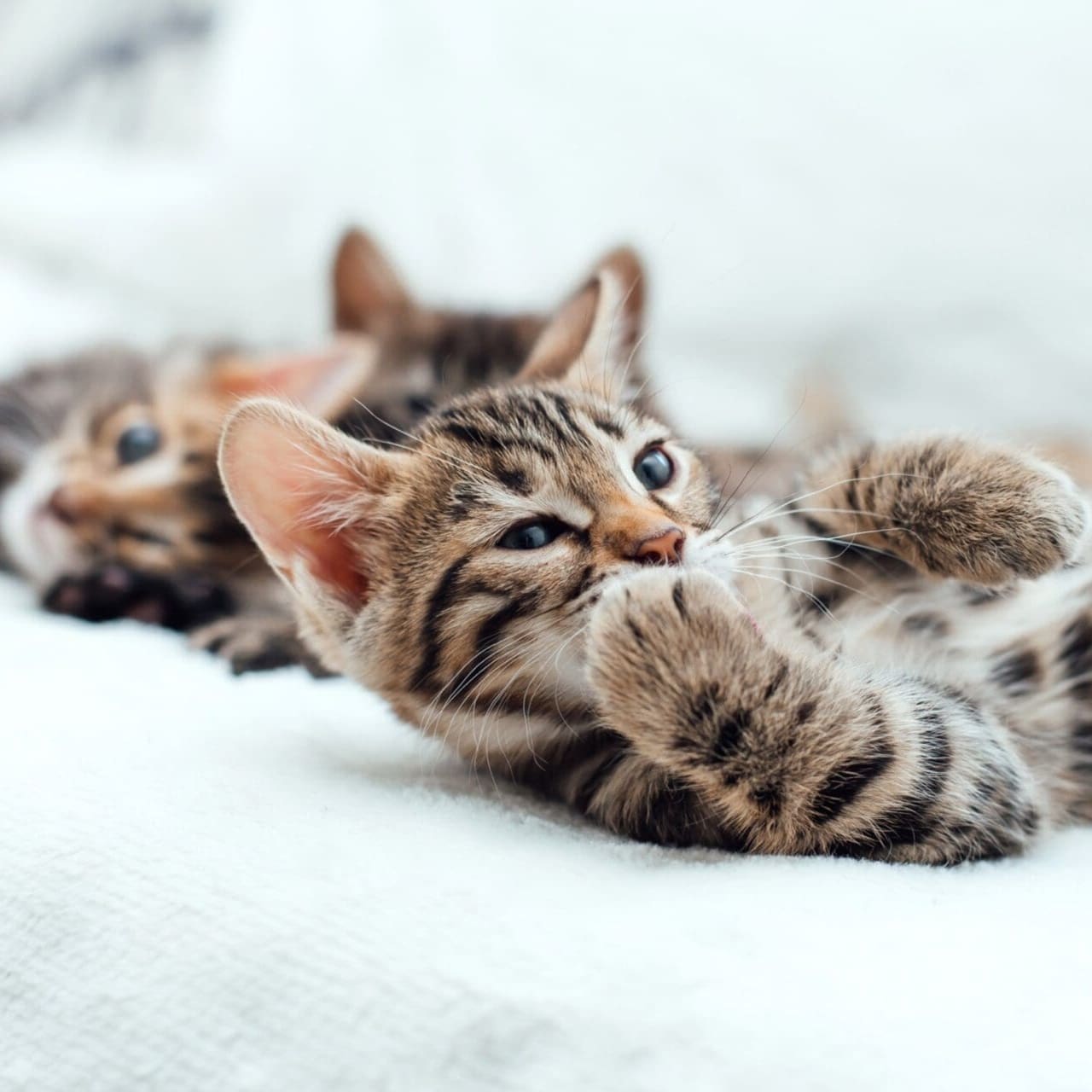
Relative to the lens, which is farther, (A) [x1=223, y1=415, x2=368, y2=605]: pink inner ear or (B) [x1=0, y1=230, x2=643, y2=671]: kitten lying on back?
(B) [x1=0, y1=230, x2=643, y2=671]: kitten lying on back

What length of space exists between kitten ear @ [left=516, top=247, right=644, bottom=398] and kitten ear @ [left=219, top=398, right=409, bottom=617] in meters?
0.28

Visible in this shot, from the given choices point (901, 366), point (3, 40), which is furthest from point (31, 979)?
point (3, 40)

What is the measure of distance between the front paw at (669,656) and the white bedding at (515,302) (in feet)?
0.38

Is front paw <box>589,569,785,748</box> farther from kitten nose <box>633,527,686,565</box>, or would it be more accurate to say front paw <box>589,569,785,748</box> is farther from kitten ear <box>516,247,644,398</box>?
kitten ear <box>516,247,644,398</box>

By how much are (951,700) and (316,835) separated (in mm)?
553

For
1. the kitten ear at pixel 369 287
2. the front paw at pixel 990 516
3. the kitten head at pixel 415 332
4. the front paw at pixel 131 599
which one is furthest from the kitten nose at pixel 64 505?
the front paw at pixel 990 516

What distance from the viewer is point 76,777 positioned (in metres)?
0.91

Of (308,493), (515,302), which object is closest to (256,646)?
(308,493)

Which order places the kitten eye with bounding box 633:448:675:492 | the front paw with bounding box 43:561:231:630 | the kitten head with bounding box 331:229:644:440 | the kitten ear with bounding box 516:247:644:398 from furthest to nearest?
the kitten head with bounding box 331:229:644:440 < the front paw with bounding box 43:561:231:630 < the kitten ear with bounding box 516:247:644:398 < the kitten eye with bounding box 633:448:675:492

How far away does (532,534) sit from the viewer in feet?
3.26

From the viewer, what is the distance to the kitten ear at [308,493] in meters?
1.01

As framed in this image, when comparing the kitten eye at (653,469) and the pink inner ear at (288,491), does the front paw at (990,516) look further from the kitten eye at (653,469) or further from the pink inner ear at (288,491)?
the pink inner ear at (288,491)

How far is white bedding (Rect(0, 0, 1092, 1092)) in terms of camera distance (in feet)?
2.14

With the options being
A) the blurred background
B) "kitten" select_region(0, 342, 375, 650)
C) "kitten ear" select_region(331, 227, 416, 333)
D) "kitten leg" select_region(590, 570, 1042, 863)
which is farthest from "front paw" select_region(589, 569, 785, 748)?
the blurred background
